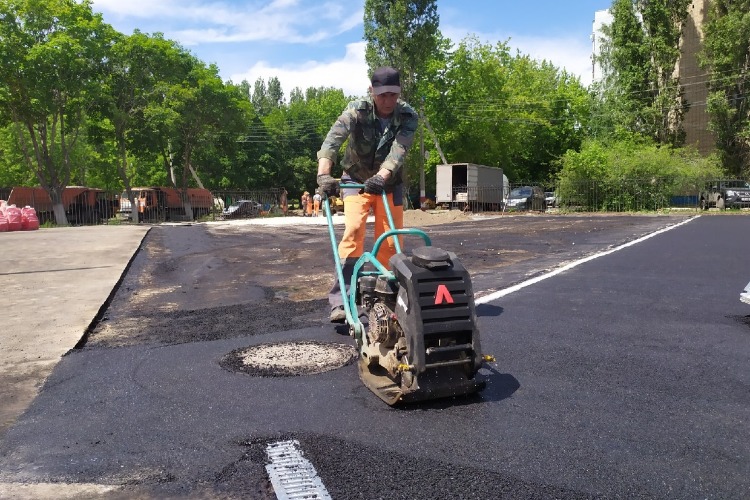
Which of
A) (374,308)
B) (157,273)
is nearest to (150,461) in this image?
(374,308)

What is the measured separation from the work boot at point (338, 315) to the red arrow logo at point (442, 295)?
6.16 feet

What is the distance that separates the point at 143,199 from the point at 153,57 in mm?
7916

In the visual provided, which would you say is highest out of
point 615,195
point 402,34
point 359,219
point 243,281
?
point 402,34

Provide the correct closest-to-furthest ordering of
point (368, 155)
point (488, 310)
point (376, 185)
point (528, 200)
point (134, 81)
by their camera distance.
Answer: point (376, 185), point (368, 155), point (488, 310), point (134, 81), point (528, 200)

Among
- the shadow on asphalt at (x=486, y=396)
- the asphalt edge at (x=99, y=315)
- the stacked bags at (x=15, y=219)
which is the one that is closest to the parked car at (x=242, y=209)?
the stacked bags at (x=15, y=219)

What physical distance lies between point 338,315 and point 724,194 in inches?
1383

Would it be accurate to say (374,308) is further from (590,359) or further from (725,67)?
(725,67)

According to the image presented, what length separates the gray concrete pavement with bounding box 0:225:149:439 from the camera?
12.7 ft

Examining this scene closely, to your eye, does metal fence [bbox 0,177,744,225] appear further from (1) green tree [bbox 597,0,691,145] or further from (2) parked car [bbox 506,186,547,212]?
(1) green tree [bbox 597,0,691,145]

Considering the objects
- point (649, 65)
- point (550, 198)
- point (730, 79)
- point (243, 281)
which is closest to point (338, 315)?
point (243, 281)

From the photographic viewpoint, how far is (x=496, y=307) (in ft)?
18.0

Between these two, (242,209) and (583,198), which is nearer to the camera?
(583,198)

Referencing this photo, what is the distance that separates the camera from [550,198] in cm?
3991

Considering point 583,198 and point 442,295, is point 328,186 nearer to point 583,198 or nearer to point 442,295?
point 442,295
